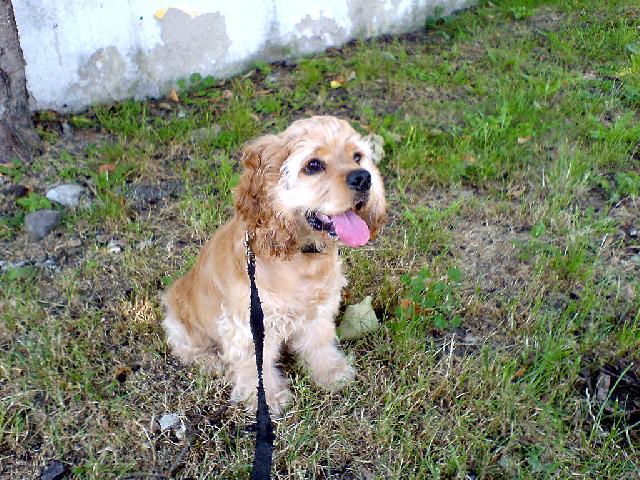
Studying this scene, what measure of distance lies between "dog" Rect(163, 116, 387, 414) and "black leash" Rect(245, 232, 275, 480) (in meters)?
0.12

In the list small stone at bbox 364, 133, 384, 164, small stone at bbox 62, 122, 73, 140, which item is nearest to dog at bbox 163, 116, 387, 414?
small stone at bbox 364, 133, 384, 164

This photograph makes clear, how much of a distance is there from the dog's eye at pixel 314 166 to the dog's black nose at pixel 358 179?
164 mm

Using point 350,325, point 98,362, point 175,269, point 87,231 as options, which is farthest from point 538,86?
point 98,362

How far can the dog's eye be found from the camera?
259 cm

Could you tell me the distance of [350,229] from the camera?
8.47ft

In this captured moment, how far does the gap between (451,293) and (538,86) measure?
284 cm

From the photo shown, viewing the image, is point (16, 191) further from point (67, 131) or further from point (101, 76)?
point (101, 76)

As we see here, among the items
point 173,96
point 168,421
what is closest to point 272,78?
point 173,96

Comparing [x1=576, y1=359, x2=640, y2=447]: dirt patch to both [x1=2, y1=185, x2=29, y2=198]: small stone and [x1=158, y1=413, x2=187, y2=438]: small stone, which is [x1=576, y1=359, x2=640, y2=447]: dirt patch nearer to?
[x1=158, y1=413, x2=187, y2=438]: small stone

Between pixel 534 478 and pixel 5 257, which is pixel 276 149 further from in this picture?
pixel 5 257

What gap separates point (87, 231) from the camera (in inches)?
158

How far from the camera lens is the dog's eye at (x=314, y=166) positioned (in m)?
2.59

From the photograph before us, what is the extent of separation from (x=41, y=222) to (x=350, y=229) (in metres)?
2.47

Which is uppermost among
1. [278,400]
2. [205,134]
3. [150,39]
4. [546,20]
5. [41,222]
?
[150,39]
